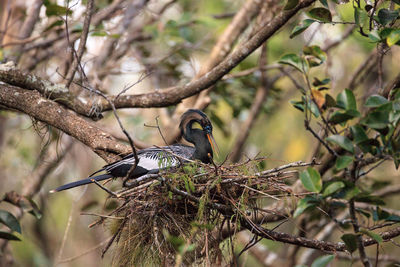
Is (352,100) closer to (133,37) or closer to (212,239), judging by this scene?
(212,239)

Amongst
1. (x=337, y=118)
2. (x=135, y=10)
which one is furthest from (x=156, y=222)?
(x=135, y=10)

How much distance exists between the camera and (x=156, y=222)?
331 cm

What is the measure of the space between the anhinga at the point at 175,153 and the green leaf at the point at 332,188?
1.42m

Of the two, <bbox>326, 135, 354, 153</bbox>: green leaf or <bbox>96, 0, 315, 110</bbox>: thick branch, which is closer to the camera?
<bbox>326, 135, 354, 153</bbox>: green leaf

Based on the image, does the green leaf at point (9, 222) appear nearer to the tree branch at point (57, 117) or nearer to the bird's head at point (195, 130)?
the tree branch at point (57, 117)

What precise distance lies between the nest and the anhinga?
40 cm

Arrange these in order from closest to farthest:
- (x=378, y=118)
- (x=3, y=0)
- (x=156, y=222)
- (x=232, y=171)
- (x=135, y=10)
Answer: (x=378, y=118) < (x=156, y=222) < (x=232, y=171) < (x=135, y=10) < (x=3, y=0)

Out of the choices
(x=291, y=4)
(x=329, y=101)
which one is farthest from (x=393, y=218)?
(x=291, y=4)

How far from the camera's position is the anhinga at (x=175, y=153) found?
12.7 feet

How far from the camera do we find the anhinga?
12.7 feet

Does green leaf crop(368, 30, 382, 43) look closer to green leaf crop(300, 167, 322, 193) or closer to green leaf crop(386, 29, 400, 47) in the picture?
green leaf crop(386, 29, 400, 47)

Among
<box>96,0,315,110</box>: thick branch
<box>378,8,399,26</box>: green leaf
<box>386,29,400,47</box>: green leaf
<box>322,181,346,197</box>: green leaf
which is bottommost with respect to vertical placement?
<box>322,181,346,197</box>: green leaf

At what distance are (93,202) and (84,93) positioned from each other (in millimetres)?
1583

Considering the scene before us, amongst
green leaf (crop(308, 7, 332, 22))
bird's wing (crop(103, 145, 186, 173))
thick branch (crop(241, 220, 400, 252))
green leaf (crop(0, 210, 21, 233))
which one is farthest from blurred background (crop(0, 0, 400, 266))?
green leaf (crop(308, 7, 332, 22))
